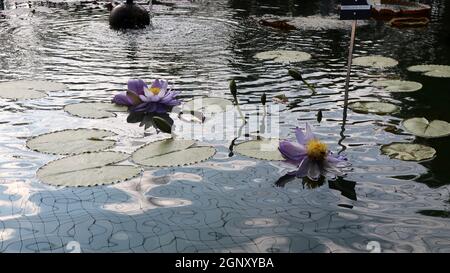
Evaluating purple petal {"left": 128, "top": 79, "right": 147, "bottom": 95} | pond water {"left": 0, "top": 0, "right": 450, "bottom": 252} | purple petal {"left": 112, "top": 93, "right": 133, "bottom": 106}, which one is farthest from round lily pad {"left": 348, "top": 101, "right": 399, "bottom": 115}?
purple petal {"left": 112, "top": 93, "right": 133, "bottom": 106}

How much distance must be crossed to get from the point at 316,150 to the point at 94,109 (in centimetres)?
Answer: 198

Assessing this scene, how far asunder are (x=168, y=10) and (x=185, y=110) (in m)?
5.87

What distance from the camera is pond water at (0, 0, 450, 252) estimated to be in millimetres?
2432

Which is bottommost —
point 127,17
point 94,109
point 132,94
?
point 94,109

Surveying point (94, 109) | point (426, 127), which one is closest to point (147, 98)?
point (94, 109)

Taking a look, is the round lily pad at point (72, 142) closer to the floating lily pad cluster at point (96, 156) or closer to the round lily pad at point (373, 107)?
the floating lily pad cluster at point (96, 156)

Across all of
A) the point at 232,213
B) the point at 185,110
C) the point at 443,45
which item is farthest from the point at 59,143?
the point at 443,45

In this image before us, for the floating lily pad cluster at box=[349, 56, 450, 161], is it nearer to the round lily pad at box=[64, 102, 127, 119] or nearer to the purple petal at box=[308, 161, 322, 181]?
the purple petal at box=[308, 161, 322, 181]

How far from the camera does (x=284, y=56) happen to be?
5.85 meters

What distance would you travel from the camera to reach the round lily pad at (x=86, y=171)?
2.89 meters

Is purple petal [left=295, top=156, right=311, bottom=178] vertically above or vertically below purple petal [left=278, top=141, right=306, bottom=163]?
→ below

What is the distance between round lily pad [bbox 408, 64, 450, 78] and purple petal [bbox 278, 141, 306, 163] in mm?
2804

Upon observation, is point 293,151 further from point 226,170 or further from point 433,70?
point 433,70
